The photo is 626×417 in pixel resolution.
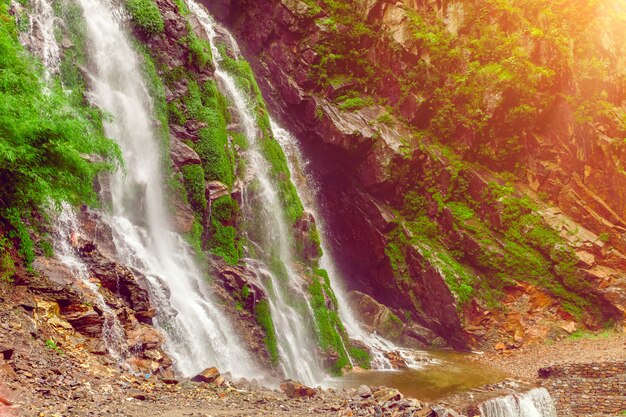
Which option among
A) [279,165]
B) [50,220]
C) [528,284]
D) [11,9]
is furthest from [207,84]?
[528,284]

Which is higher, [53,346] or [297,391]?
[53,346]

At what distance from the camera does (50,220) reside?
1249cm

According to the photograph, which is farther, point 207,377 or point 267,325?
point 267,325

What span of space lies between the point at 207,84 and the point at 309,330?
1163 cm

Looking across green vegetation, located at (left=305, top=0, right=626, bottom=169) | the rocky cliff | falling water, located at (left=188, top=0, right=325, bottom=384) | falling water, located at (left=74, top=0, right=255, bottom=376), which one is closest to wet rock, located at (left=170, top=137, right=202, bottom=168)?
falling water, located at (left=74, top=0, right=255, bottom=376)

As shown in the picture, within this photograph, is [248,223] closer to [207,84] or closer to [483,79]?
[207,84]

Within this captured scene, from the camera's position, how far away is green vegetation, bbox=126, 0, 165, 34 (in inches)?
806

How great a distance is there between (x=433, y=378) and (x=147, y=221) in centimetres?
1238

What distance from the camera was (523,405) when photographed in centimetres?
1603

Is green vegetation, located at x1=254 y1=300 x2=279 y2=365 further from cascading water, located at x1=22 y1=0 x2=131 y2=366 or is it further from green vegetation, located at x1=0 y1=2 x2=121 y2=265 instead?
green vegetation, located at x1=0 y1=2 x2=121 y2=265

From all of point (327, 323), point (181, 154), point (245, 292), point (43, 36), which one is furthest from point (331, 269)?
point (43, 36)

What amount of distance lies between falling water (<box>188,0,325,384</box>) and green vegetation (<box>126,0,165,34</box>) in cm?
435

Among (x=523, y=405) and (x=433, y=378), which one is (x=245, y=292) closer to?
(x=433, y=378)

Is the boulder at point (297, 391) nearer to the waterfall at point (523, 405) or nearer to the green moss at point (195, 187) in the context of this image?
the waterfall at point (523, 405)
